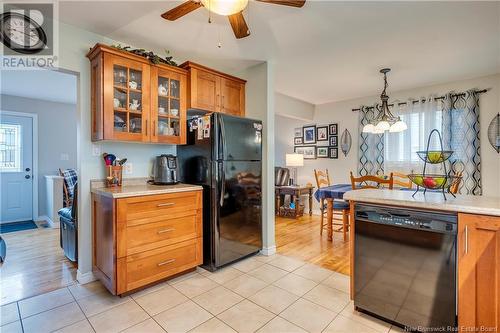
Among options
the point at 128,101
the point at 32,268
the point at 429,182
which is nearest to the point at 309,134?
the point at 429,182

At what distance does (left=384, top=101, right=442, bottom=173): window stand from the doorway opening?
519 cm

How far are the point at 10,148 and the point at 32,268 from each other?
3230mm

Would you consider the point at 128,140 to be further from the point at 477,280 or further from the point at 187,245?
the point at 477,280

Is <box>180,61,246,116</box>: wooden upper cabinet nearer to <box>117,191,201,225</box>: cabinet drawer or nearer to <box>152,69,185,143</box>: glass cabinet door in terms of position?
<box>152,69,185,143</box>: glass cabinet door

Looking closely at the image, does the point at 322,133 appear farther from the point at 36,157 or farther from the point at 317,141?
the point at 36,157

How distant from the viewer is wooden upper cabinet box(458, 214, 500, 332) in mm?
1303

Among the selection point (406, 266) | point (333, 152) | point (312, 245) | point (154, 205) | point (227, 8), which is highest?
point (227, 8)

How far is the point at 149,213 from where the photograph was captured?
2.12 metres

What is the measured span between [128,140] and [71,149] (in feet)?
12.6

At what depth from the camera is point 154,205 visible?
216 cm

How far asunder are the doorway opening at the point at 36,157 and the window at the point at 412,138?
204 inches

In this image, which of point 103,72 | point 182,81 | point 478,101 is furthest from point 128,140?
point 478,101

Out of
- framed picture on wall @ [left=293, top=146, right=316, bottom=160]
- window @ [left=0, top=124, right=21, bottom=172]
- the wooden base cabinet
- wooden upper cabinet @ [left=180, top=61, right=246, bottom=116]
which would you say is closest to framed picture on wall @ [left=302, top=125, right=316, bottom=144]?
framed picture on wall @ [left=293, top=146, right=316, bottom=160]

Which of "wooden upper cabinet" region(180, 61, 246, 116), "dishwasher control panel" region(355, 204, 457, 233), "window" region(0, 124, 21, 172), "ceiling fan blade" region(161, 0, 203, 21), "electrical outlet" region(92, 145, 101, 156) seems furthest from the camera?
"window" region(0, 124, 21, 172)
